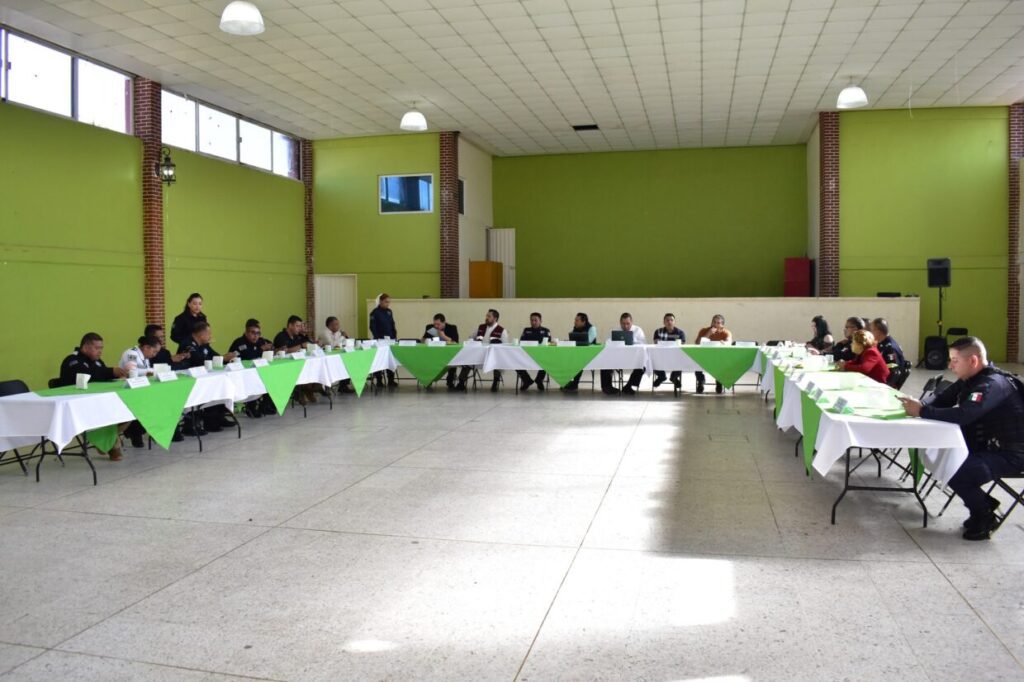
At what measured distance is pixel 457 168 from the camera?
16.0 meters

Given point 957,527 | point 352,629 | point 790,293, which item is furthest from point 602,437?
point 790,293

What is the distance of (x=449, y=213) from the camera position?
15930mm

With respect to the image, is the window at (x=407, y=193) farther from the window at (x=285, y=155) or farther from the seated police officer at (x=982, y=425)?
the seated police officer at (x=982, y=425)

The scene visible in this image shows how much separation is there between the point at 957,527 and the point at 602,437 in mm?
3282

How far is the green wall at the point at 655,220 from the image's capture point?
17297mm

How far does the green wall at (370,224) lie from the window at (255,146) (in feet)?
4.83

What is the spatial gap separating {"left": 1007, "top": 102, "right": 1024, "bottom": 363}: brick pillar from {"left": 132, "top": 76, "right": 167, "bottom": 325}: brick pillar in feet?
46.7

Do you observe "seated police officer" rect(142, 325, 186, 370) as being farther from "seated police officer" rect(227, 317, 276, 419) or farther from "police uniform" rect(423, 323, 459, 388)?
"police uniform" rect(423, 323, 459, 388)

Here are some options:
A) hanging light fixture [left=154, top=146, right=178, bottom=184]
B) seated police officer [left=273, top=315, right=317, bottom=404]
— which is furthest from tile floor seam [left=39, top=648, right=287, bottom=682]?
hanging light fixture [left=154, top=146, right=178, bottom=184]

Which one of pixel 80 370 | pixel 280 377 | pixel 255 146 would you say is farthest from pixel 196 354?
pixel 255 146

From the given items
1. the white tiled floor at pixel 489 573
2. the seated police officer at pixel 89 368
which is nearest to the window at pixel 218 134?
the seated police officer at pixel 89 368

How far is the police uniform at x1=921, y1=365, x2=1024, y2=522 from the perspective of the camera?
406 centimetres

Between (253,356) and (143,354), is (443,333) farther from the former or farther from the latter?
(143,354)

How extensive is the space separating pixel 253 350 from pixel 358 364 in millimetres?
1340
